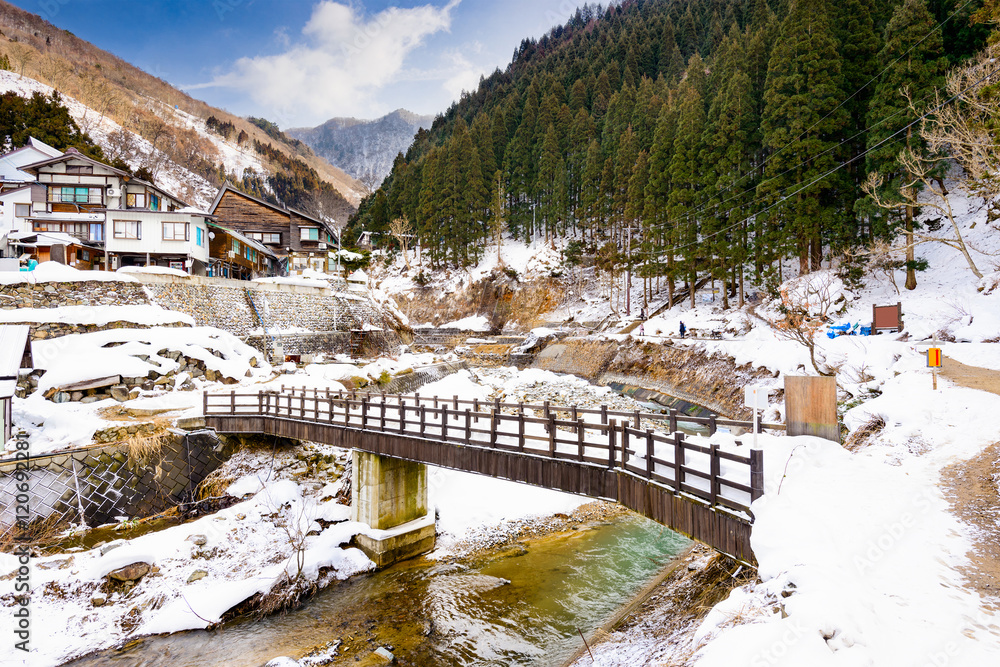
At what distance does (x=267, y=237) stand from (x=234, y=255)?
10.4 metres

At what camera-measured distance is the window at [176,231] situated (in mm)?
32094

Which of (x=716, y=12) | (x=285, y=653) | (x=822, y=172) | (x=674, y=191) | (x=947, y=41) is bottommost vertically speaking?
(x=285, y=653)

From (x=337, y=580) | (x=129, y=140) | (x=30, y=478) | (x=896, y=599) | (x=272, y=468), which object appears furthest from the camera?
(x=129, y=140)

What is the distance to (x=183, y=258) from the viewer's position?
33031mm

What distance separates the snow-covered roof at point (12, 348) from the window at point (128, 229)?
16640mm

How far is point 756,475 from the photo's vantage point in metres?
5.89

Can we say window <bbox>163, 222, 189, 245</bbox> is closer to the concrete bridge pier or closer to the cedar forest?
the cedar forest

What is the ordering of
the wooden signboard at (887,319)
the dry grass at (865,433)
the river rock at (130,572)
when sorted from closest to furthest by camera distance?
1. the dry grass at (865,433)
2. the river rock at (130,572)
3. the wooden signboard at (887,319)

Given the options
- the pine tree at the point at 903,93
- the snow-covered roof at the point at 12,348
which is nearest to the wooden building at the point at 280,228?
the snow-covered roof at the point at 12,348

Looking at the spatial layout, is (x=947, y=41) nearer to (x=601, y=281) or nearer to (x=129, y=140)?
(x=601, y=281)

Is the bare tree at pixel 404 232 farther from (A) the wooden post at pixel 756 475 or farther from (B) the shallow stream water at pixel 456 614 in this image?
(A) the wooden post at pixel 756 475

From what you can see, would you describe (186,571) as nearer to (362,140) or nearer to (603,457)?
(603,457)

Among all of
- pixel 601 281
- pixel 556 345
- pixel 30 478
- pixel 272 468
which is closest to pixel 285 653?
pixel 272 468

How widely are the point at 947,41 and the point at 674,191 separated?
15.5 metres
